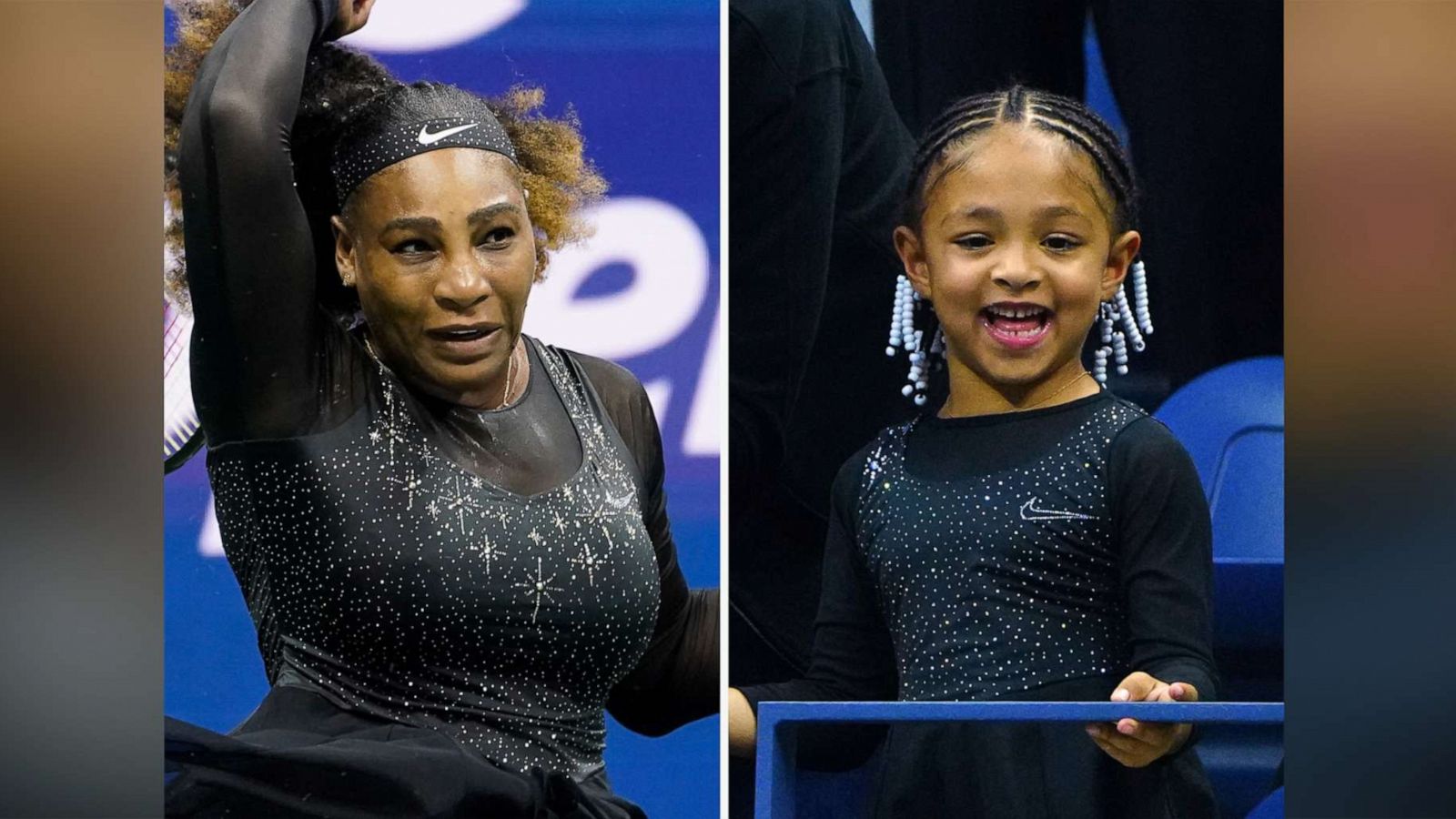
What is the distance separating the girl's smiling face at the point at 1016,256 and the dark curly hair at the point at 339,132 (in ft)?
1.67

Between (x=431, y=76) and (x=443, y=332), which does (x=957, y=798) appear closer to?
(x=443, y=332)

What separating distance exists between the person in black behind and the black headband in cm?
36

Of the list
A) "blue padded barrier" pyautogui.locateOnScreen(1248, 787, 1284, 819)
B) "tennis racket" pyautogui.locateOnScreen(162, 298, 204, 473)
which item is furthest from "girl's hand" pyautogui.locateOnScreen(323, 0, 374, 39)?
"blue padded barrier" pyautogui.locateOnScreen(1248, 787, 1284, 819)

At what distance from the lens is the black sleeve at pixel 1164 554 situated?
1642mm

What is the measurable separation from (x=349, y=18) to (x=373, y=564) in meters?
0.80

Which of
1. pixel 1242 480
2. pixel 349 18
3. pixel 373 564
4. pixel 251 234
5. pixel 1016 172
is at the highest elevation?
pixel 349 18

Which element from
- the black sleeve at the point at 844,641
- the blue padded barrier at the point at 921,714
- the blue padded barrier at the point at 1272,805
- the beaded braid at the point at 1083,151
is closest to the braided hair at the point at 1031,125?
the beaded braid at the point at 1083,151

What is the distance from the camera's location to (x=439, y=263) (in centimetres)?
166

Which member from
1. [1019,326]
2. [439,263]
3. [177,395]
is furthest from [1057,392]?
[177,395]

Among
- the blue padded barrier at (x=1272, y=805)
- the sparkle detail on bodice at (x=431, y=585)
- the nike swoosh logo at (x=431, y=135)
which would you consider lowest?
the blue padded barrier at (x=1272, y=805)

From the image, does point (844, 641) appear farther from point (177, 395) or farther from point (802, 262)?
point (177, 395)

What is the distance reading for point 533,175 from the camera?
1731mm

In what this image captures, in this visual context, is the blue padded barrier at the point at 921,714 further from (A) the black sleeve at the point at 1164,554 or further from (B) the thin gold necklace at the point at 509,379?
(B) the thin gold necklace at the point at 509,379
